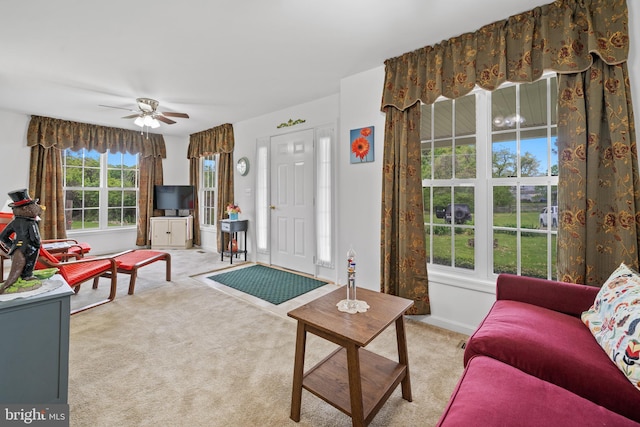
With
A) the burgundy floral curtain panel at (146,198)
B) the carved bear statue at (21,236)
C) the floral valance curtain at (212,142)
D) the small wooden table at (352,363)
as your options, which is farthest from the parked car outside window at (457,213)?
the burgundy floral curtain panel at (146,198)

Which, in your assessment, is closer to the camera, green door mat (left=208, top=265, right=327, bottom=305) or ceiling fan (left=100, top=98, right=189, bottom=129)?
green door mat (left=208, top=265, right=327, bottom=305)

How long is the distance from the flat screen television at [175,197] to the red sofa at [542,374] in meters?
5.75

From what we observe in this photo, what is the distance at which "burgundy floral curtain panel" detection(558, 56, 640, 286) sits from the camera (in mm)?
1726

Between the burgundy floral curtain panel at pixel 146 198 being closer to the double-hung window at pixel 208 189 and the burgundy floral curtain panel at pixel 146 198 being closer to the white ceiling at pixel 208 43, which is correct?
the double-hung window at pixel 208 189

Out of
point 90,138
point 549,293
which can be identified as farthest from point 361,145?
point 90,138

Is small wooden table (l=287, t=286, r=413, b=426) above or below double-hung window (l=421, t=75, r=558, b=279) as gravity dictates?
below

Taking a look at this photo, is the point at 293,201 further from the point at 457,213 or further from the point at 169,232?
the point at 169,232

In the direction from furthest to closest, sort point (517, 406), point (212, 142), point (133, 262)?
point (212, 142) → point (133, 262) → point (517, 406)

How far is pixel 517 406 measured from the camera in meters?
0.92

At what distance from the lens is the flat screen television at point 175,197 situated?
586cm

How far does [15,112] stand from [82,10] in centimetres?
387

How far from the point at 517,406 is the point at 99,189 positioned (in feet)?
22.3

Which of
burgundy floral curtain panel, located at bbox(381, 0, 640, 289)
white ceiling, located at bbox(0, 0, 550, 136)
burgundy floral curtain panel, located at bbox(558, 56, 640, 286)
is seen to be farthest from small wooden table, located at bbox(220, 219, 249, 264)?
burgundy floral curtain panel, located at bbox(558, 56, 640, 286)

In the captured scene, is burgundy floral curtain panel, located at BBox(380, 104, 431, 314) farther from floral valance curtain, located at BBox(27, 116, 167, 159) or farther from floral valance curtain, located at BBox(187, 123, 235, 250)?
floral valance curtain, located at BBox(27, 116, 167, 159)
